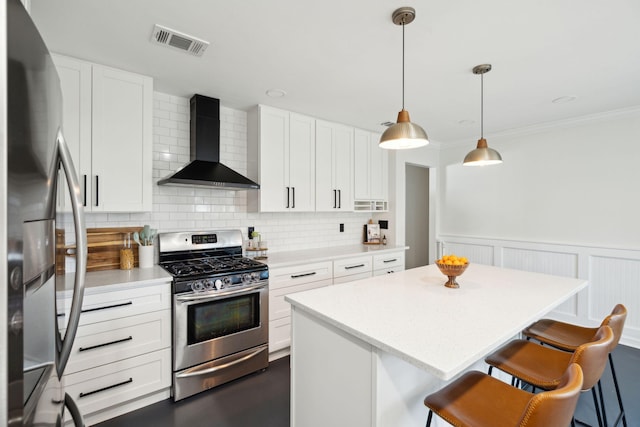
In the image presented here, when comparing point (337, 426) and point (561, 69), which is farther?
point (561, 69)

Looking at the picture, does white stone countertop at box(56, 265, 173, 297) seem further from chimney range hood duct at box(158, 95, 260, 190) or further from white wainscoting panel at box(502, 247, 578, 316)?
white wainscoting panel at box(502, 247, 578, 316)

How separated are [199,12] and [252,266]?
6.07 feet

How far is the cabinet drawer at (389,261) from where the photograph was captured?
380 centimetres

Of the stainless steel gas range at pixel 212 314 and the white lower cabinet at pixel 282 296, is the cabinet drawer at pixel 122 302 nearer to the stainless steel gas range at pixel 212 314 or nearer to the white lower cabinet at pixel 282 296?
the stainless steel gas range at pixel 212 314

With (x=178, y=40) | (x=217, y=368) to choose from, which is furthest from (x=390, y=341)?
(x=178, y=40)

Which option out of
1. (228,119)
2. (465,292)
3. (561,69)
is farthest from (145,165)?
(561,69)

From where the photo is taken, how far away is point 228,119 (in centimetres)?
327

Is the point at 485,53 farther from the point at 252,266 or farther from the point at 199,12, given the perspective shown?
the point at 252,266

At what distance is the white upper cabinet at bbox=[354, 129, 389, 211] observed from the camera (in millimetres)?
4031

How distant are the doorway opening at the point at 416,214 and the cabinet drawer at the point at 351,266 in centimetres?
242

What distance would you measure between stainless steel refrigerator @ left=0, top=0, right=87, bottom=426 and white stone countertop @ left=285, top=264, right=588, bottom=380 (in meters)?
1.03

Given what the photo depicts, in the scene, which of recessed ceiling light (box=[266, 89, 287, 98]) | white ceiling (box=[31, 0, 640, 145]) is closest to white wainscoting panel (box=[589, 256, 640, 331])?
white ceiling (box=[31, 0, 640, 145])

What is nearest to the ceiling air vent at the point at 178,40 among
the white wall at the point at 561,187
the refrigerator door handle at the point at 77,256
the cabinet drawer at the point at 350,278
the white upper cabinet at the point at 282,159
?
the white upper cabinet at the point at 282,159

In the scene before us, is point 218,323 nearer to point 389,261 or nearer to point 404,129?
point 404,129
